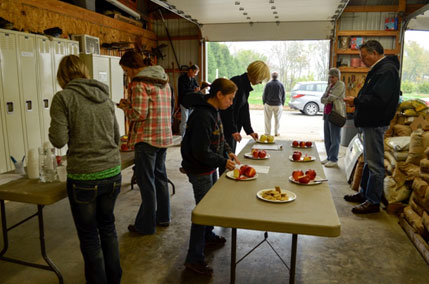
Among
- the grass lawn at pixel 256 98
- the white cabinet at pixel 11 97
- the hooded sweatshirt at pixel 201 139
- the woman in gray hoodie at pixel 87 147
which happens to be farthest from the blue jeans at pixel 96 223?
the grass lawn at pixel 256 98

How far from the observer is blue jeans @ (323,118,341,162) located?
5.89 m

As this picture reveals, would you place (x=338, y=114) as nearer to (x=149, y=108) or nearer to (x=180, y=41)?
(x=149, y=108)

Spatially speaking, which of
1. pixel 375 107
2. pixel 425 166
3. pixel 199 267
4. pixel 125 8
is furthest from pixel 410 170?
pixel 125 8

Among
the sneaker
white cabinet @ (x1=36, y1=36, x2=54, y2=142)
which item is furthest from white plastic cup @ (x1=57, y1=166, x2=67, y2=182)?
the sneaker

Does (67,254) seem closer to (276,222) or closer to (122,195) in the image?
(122,195)

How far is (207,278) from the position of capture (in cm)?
263

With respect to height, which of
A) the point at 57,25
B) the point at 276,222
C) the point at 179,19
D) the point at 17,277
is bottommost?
the point at 17,277

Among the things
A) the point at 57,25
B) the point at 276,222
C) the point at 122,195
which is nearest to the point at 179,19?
the point at 57,25

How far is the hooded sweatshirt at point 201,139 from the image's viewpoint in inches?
90.5

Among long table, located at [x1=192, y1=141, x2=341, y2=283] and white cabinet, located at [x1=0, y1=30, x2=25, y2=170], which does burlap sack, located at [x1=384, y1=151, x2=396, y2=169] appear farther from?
white cabinet, located at [x1=0, y1=30, x2=25, y2=170]

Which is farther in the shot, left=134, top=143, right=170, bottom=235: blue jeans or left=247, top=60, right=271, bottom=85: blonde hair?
left=247, top=60, right=271, bottom=85: blonde hair

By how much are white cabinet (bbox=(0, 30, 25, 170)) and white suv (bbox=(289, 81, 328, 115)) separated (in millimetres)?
10041

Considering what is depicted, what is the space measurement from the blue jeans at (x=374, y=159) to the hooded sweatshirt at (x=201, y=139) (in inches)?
81.7

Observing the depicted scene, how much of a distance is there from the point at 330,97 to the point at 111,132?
4541 mm
